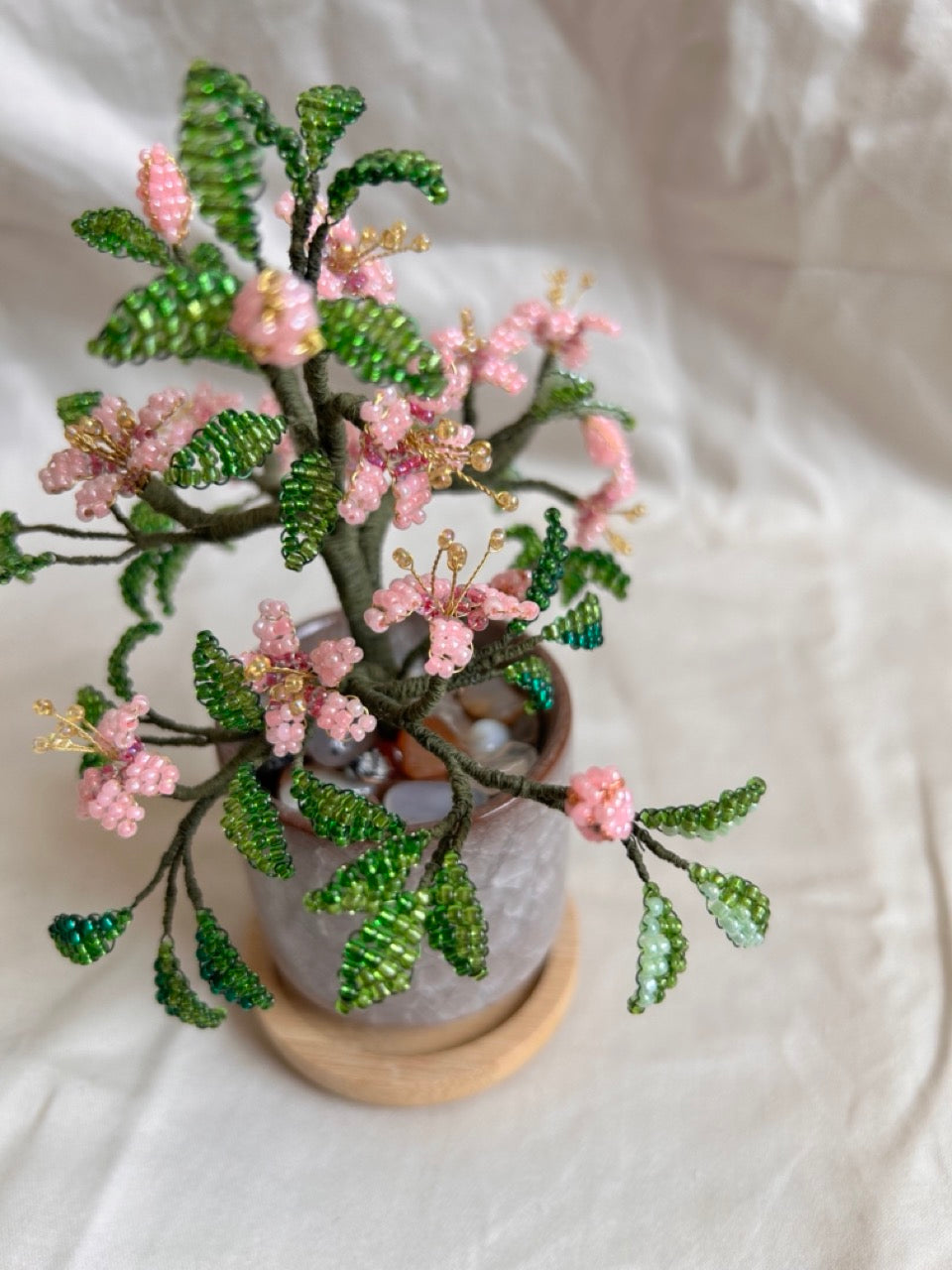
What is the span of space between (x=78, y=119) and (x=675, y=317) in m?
0.63

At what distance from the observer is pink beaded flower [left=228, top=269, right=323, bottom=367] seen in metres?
0.40

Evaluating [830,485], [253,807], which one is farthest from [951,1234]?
[830,485]

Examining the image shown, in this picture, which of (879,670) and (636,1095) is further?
(879,670)

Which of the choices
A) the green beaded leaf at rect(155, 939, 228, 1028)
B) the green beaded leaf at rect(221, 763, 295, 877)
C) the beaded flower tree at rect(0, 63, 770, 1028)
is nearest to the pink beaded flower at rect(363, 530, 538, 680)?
the beaded flower tree at rect(0, 63, 770, 1028)

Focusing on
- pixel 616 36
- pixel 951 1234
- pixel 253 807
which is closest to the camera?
pixel 253 807

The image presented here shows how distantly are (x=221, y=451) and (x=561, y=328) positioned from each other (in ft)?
0.99

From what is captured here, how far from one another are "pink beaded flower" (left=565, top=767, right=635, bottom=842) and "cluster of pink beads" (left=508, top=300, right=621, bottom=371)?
30 cm

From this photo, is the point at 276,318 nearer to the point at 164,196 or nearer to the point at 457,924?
the point at 164,196

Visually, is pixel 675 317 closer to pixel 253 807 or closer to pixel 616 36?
pixel 616 36

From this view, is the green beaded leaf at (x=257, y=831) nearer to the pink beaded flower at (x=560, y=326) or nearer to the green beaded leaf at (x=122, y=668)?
the green beaded leaf at (x=122, y=668)

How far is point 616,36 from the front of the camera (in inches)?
41.6

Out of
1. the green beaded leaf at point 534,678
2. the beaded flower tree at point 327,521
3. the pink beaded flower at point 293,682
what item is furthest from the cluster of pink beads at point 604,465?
the pink beaded flower at point 293,682

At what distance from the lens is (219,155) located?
1.30 ft

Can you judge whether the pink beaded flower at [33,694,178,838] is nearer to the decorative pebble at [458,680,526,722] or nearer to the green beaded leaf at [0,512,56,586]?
the green beaded leaf at [0,512,56,586]
